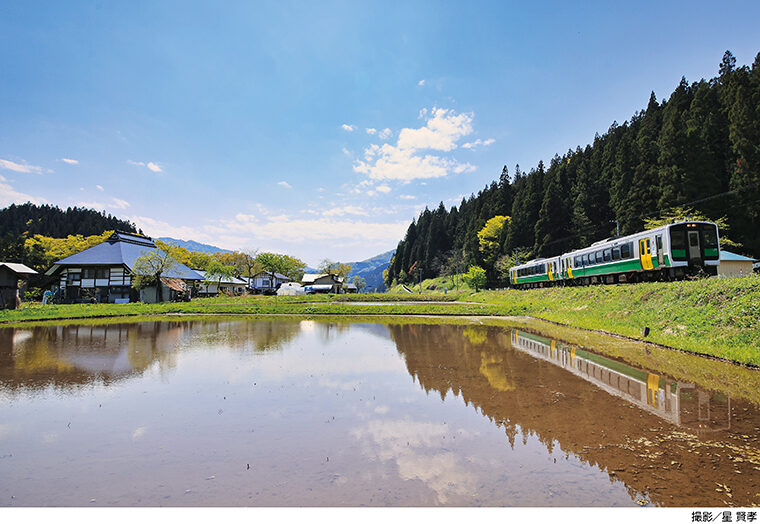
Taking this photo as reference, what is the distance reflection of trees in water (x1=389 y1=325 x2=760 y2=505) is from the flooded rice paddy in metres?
0.03

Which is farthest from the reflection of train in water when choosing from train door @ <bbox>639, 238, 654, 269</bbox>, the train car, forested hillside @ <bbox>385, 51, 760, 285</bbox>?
forested hillside @ <bbox>385, 51, 760, 285</bbox>

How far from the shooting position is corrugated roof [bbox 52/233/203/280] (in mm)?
36938

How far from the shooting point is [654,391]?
23.8 ft

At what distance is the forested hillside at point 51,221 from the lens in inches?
2698

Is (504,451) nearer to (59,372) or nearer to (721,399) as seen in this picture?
(721,399)

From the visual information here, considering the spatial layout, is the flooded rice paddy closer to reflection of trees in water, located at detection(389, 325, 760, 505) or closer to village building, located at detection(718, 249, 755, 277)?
reflection of trees in water, located at detection(389, 325, 760, 505)

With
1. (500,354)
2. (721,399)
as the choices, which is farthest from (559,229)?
(721,399)

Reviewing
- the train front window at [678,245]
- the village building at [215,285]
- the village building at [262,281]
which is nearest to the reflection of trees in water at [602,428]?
the train front window at [678,245]

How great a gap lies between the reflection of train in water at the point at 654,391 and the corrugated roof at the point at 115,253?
41229 millimetres

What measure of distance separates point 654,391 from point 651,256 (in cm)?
1457

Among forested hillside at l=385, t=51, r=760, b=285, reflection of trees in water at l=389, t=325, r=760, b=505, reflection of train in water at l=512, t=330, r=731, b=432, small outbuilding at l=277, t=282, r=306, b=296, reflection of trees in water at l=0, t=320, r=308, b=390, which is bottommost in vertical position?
reflection of train in water at l=512, t=330, r=731, b=432

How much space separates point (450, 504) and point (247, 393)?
5.07 metres

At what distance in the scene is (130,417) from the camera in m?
6.00

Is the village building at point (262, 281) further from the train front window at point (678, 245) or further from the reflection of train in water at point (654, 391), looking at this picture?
the reflection of train in water at point (654, 391)
